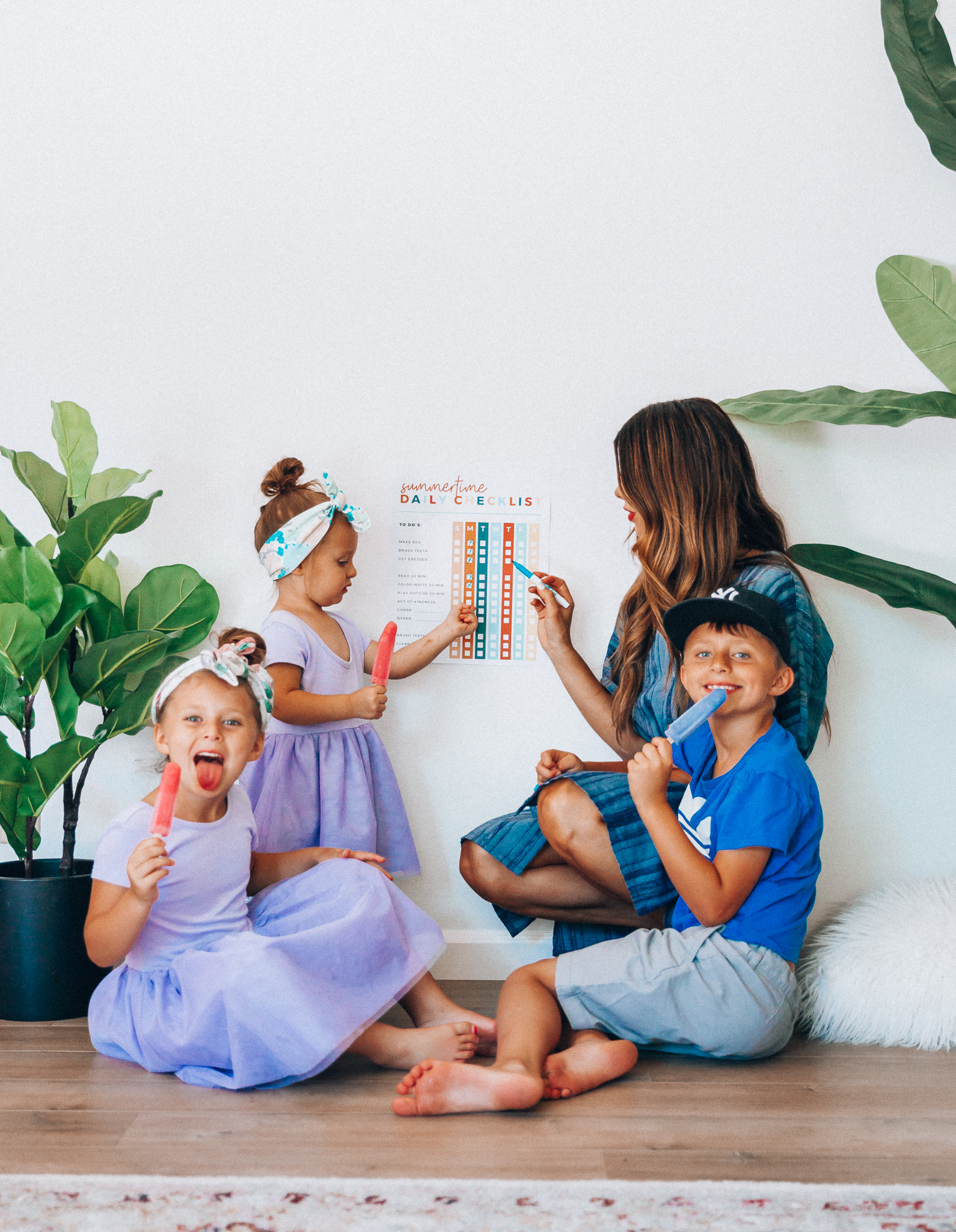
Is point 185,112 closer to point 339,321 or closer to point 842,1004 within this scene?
point 339,321

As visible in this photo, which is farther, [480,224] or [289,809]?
[480,224]

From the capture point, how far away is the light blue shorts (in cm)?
140

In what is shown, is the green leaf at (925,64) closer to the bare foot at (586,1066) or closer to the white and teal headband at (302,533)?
the white and teal headband at (302,533)

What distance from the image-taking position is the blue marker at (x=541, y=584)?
1.91 m

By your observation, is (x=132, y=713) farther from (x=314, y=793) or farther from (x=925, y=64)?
(x=925, y=64)

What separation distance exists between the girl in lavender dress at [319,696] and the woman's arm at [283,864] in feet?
0.36

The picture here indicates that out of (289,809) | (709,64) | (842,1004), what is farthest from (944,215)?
(289,809)

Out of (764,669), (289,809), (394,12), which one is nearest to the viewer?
(764,669)

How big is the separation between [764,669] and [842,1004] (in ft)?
1.87

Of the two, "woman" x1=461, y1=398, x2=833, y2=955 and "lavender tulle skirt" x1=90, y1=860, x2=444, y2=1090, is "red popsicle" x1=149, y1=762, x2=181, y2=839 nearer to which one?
"lavender tulle skirt" x1=90, y1=860, x2=444, y2=1090

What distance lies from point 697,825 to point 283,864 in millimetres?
672

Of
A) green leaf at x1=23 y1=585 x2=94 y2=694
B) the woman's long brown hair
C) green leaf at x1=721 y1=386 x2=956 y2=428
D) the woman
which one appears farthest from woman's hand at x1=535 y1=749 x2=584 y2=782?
green leaf at x1=23 y1=585 x2=94 y2=694

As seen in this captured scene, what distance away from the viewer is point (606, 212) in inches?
77.0

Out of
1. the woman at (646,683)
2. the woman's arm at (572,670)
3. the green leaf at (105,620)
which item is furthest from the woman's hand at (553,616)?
the green leaf at (105,620)
